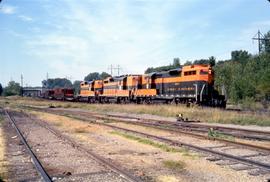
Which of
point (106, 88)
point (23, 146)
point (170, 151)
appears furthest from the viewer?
point (106, 88)

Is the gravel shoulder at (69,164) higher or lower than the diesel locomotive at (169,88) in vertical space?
lower

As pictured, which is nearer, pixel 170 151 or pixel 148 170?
pixel 148 170

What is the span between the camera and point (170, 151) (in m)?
12.8

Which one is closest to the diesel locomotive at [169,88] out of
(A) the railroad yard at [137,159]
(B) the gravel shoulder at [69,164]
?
(A) the railroad yard at [137,159]

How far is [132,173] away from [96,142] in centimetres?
695

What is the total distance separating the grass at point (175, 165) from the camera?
9891 millimetres

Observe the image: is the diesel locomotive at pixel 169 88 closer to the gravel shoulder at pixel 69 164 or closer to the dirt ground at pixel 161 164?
the dirt ground at pixel 161 164

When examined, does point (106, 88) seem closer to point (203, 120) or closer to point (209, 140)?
point (203, 120)

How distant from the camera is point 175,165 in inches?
402

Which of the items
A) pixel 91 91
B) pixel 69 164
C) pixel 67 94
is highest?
pixel 91 91

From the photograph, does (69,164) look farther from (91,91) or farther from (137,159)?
(91,91)

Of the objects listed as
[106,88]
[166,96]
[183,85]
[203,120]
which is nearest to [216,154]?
[203,120]

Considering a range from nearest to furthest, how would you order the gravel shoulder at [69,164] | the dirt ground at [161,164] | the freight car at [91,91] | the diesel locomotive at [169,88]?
1. the dirt ground at [161,164]
2. the gravel shoulder at [69,164]
3. the diesel locomotive at [169,88]
4. the freight car at [91,91]

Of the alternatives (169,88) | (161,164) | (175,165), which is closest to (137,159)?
(161,164)
